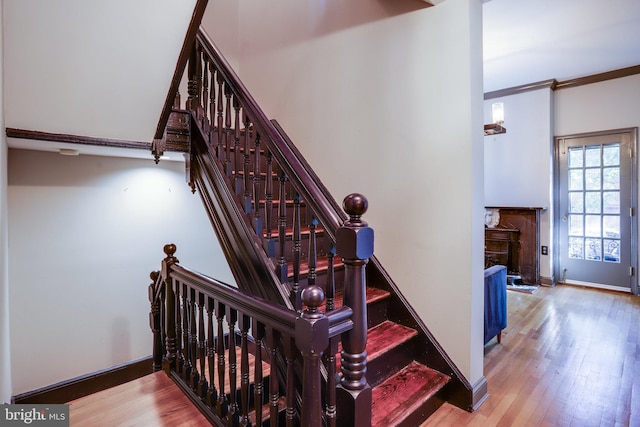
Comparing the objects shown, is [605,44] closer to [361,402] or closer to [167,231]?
[361,402]

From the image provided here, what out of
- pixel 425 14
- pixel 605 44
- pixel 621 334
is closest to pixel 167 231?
pixel 425 14

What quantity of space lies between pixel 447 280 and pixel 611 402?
4.21 ft

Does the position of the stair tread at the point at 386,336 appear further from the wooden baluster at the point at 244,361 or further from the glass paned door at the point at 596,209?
the glass paned door at the point at 596,209

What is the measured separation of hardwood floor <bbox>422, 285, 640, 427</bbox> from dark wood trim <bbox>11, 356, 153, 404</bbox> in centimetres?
296

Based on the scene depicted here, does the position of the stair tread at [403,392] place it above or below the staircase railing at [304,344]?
below

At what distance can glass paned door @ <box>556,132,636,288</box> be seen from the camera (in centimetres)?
447

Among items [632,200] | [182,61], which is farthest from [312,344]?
[632,200]

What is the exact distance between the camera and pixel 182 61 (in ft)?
6.92

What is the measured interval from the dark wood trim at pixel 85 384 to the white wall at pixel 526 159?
547 centimetres

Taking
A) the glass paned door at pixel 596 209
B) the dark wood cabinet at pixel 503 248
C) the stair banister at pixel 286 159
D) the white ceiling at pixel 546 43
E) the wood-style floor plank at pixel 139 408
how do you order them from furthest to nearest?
the dark wood cabinet at pixel 503 248 → the glass paned door at pixel 596 209 → the white ceiling at pixel 546 43 → the wood-style floor plank at pixel 139 408 → the stair banister at pixel 286 159

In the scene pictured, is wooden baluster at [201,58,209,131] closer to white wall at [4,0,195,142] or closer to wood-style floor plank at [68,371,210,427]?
white wall at [4,0,195,142]

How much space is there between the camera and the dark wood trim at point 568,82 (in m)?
4.40

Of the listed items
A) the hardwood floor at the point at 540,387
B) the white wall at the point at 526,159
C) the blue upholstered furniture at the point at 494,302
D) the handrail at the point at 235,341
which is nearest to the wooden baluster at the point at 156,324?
the handrail at the point at 235,341

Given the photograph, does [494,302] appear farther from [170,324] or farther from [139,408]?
[139,408]
